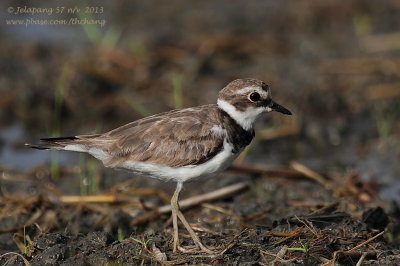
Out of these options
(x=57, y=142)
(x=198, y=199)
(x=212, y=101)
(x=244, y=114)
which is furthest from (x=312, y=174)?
(x=57, y=142)

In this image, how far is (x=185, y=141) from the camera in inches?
241

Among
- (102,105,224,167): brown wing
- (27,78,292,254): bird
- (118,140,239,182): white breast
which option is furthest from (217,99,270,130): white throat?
(118,140,239,182): white breast

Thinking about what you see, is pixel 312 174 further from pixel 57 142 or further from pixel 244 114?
pixel 57 142

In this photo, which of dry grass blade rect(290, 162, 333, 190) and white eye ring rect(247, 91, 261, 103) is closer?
white eye ring rect(247, 91, 261, 103)

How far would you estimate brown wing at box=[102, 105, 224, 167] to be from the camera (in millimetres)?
6055

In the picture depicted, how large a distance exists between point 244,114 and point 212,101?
3.66m

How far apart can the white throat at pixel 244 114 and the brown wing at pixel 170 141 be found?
13cm

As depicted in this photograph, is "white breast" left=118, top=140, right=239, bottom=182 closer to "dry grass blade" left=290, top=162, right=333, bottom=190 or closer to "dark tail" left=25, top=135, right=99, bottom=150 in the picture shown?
"dark tail" left=25, top=135, right=99, bottom=150

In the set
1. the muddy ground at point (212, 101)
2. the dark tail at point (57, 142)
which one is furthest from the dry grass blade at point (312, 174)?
the dark tail at point (57, 142)

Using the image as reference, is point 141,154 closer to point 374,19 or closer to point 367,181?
point 367,181

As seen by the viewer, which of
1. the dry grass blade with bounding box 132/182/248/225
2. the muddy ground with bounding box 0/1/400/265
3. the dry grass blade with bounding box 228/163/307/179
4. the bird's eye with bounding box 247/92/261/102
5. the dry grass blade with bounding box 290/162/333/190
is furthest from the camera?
the dry grass blade with bounding box 228/163/307/179

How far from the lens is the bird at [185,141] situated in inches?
238

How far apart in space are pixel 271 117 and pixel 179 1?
452 cm

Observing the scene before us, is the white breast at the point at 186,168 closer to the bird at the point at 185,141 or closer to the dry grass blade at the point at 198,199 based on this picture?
the bird at the point at 185,141
